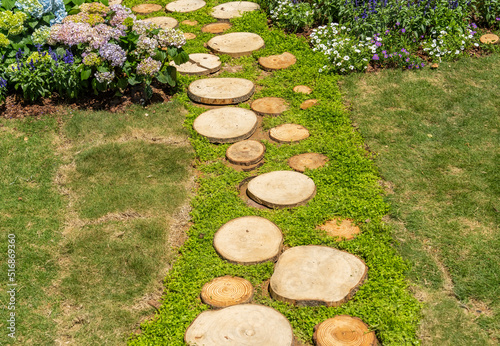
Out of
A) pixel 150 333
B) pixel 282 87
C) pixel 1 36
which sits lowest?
pixel 150 333

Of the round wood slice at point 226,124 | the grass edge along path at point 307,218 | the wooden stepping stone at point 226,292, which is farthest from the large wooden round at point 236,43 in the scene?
the wooden stepping stone at point 226,292

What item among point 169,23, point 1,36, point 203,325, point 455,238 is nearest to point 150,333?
point 203,325

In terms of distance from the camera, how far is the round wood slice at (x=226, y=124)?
5941 mm

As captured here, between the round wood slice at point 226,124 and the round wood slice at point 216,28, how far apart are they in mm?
2702

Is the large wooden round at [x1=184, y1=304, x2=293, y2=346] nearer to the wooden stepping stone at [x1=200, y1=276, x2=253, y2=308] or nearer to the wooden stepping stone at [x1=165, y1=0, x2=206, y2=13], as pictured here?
the wooden stepping stone at [x1=200, y1=276, x2=253, y2=308]

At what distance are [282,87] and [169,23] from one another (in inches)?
118

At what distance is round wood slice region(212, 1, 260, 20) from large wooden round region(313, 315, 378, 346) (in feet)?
22.2

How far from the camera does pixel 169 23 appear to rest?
28.9 feet

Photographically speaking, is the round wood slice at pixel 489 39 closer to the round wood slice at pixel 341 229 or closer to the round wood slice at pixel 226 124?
the round wood slice at pixel 226 124

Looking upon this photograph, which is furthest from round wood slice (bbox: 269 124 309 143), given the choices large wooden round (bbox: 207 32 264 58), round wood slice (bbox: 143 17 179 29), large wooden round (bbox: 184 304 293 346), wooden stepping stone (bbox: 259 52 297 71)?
round wood slice (bbox: 143 17 179 29)

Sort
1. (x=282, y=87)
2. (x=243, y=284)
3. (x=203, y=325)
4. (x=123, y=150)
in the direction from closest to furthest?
(x=203, y=325), (x=243, y=284), (x=123, y=150), (x=282, y=87)

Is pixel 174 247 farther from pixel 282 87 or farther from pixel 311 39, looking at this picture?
pixel 311 39

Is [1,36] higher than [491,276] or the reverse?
higher

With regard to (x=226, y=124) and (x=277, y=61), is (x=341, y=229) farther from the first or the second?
(x=277, y=61)
